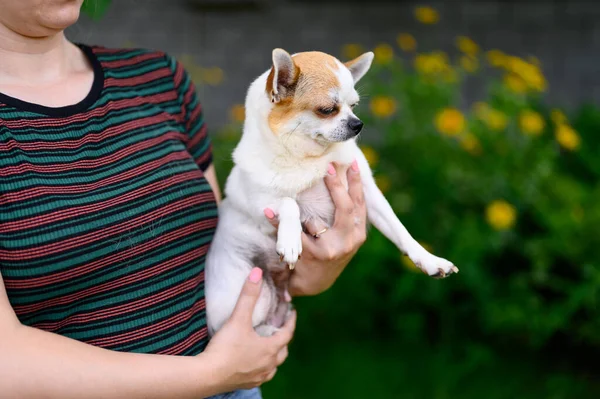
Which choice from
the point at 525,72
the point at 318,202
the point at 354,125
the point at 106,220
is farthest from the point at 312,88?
the point at 525,72

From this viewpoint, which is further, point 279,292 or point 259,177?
point 279,292

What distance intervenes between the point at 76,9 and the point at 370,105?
8.12 ft

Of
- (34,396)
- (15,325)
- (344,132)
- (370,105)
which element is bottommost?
(370,105)

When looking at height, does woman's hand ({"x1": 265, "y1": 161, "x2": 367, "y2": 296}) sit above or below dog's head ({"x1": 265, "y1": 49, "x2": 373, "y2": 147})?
below

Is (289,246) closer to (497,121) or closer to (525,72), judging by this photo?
(497,121)

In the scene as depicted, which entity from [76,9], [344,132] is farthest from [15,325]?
[344,132]

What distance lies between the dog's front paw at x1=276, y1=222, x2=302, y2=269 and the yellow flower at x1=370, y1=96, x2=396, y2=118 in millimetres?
2158

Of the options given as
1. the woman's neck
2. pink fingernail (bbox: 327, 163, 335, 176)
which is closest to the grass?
pink fingernail (bbox: 327, 163, 335, 176)

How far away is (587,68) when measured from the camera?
5.65m

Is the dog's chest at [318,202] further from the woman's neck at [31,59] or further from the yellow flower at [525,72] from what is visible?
the yellow flower at [525,72]

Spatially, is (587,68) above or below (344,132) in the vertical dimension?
below

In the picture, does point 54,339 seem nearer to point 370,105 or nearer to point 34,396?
point 34,396

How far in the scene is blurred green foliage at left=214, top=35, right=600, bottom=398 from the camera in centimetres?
349

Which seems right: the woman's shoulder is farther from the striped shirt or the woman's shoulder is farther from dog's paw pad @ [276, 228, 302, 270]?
dog's paw pad @ [276, 228, 302, 270]
